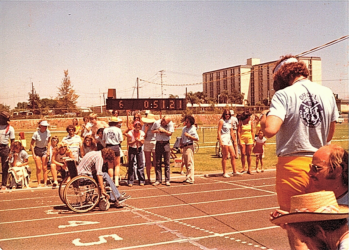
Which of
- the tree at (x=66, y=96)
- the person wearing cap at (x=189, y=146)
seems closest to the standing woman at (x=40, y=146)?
the person wearing cap at (x=189, y=146)

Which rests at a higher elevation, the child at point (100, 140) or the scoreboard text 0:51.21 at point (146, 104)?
the scoreboard text 0:51.21 at point (146, 104)

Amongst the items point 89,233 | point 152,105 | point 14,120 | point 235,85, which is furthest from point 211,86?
point 89,233

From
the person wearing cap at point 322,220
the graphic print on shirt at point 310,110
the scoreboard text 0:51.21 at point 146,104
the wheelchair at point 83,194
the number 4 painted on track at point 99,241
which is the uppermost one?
the scoreboard text 0:51.21 at point 146,104

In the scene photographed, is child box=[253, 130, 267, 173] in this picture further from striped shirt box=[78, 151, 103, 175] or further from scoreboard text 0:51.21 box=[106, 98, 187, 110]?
striped shirt box=[78, 151, 103, 175]

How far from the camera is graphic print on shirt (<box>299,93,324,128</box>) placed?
302 centimetres

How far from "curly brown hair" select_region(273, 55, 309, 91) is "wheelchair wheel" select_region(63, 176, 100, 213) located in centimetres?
508

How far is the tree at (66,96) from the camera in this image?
5584 cm

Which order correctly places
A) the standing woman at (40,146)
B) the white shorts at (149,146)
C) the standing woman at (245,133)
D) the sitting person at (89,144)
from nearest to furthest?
the sitting person at (89,144) < the standing woman at (40,146) < the white shorts at (149,146) < the standing woman at (245,133)

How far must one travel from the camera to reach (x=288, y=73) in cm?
320

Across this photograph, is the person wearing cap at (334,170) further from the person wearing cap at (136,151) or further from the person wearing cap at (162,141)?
the person wearing cap at (136,151)

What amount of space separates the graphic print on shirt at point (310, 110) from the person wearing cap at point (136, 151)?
7725mm

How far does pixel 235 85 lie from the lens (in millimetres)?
105125

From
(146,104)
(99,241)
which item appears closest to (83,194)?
(99,241)

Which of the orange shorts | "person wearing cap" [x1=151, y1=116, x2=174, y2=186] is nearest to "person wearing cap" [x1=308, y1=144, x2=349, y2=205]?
the orange shorts
